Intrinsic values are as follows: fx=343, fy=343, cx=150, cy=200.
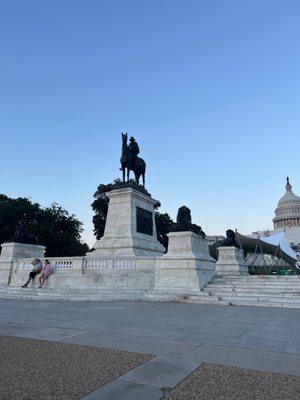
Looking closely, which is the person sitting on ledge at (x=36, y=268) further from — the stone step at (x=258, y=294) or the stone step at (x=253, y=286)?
the stone step at (x=258, y=294)

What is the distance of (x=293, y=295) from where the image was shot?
14969 mm

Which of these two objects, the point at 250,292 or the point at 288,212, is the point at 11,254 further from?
the point at 288,212

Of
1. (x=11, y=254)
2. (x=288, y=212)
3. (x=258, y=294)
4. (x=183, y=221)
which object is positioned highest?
(x=288, y=212)

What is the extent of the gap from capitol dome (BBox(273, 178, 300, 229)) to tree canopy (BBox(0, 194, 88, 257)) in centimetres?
10787

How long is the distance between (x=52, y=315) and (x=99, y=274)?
9056mm

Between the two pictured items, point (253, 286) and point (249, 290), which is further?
point (253, 286)

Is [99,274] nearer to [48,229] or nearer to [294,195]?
[48,229]

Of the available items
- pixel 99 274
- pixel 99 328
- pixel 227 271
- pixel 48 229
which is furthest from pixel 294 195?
pixel 99 328

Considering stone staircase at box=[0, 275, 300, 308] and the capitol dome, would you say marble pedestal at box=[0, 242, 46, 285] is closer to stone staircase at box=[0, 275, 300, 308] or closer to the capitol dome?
stone staircase at box=[0, 275, 300, 308]

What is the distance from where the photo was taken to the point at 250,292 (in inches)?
635

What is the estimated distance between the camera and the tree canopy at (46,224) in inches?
2060

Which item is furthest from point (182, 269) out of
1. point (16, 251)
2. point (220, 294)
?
point (16, 251)

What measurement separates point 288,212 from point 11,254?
137843 millimetres

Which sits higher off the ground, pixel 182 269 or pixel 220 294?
pixel 182 269
